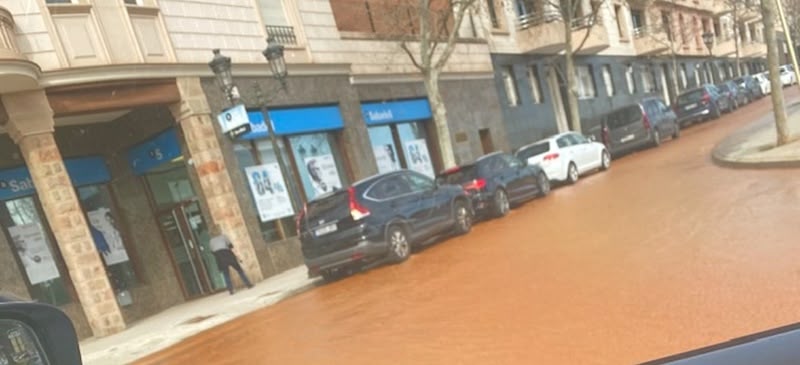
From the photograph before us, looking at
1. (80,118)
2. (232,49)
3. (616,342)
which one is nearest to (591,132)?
(232,49)

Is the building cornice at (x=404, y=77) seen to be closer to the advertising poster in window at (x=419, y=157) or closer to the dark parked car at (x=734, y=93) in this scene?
the advertising poster in window at (x=419, y=157)

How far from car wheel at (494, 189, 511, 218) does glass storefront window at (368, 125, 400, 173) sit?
417cm

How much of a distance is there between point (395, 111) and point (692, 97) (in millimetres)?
17262

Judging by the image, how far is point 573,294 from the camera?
5.94m

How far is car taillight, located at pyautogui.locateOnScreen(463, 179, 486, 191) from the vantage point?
12982mm

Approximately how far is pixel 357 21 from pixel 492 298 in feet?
42.2

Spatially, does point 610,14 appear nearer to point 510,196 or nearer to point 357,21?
point 357,21

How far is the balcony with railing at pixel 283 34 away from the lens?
14602 millimetres

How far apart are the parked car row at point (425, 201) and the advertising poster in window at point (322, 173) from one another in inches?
124

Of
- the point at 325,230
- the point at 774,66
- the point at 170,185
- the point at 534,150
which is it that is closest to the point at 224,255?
the point at 325,230

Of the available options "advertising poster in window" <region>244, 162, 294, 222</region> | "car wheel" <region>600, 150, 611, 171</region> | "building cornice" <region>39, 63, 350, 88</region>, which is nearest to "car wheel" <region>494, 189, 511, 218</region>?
"advertising poster in window" <region>244, 162, 294, 222</region>

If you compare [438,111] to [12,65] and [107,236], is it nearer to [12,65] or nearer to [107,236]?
[107,236]

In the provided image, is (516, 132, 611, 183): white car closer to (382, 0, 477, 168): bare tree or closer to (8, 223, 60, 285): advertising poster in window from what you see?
(382, 0, 477, 168): bare tree

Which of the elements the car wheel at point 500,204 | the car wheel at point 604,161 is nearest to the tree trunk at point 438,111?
the car wheel at point 500,204
